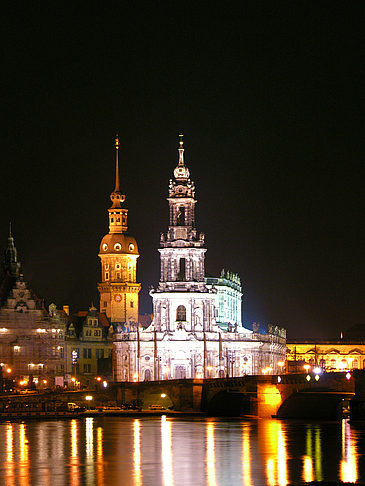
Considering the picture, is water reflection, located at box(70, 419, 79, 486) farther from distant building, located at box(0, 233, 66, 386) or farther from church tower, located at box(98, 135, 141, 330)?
church tower, located at box(98, 135, 141, 330)

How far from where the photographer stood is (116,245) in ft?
647

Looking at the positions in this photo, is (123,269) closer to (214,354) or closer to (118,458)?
(214,354)

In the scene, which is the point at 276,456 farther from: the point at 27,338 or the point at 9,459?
the point at 27,338

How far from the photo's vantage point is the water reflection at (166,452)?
76.2m

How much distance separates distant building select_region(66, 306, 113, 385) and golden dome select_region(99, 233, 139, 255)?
14.2 meters

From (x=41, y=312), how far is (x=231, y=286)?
130 ft

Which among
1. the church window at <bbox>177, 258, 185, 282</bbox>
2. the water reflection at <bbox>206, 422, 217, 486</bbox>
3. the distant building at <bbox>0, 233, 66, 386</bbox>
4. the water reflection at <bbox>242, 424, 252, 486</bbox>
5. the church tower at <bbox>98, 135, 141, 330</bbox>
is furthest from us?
the church tower at <bbox>98, 135, 141, 330</bbox>

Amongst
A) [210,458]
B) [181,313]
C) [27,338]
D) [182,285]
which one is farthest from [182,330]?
[210,458]

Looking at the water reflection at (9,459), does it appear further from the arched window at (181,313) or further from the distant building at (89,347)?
the distant building at (89,347)

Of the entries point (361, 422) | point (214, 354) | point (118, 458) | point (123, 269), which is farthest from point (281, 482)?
point (123, 269)

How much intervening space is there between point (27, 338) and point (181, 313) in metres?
19.6

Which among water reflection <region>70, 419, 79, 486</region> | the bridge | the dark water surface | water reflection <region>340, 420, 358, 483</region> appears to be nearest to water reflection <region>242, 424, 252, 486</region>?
the dark water surface

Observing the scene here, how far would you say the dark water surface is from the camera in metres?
76.4

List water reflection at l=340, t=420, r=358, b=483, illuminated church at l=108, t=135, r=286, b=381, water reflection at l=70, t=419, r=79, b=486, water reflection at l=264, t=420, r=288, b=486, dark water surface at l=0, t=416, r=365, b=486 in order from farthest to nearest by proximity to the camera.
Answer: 1. illuminated church at l=108, t=135, r=286, b=381
2. dark water surface at l=0, t=416, r=365, b=486
3. water reflection at l=340, t=420, r=358, b=483
4. water reflection at l=70, t=419, r=79, b=486
5. water reflection at l=264, t=420, r=288, b=486
